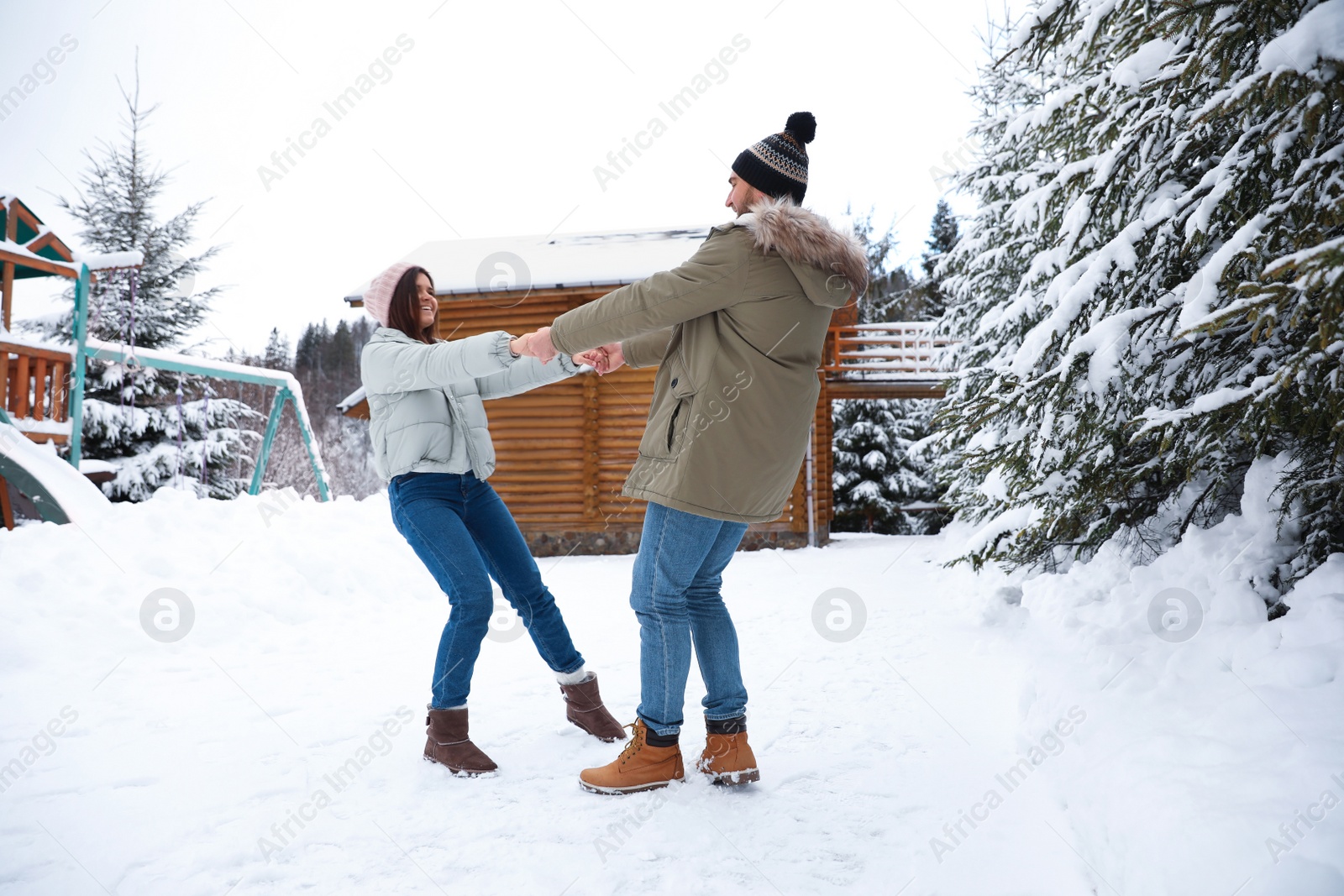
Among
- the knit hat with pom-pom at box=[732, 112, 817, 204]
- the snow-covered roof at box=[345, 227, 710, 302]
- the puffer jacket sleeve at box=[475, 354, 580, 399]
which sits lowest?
the puffer jacket sleeve at box=[475, 354, 580, 399]

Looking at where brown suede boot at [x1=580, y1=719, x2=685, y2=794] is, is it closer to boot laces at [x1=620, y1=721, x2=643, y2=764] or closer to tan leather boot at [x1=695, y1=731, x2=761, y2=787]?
boot laces at [x1=620, y1=721, x2=643, y2=764]

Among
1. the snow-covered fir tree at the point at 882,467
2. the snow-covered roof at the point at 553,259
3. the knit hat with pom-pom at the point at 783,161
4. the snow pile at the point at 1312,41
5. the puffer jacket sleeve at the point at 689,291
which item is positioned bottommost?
the snow-covered fir tree at the point at 882,467

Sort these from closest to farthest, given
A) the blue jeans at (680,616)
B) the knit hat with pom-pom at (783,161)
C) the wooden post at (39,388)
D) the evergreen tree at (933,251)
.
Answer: the blue jeans at (680,616) → the knit hat with pom-pom at (783,161) → the wooden post at (39,388) → the evergreen tree at (933,251)

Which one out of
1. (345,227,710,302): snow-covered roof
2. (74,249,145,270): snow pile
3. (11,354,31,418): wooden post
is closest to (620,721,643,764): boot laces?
(11,354,31,418): wooden post

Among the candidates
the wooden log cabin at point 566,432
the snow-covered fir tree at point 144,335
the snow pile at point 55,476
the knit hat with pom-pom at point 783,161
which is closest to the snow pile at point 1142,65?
the knit hat with pom-pom at point 783,161

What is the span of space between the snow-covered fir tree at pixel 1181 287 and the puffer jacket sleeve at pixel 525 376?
200cm

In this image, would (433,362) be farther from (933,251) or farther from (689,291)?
(933,251)

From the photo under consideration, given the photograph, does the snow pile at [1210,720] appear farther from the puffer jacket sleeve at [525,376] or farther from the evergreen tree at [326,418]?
the evergreen tree at [326,418]

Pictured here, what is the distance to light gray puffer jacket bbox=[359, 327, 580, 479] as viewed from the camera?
260 centimetres

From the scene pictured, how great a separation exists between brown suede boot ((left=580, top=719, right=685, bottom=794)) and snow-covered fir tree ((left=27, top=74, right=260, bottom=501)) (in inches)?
544

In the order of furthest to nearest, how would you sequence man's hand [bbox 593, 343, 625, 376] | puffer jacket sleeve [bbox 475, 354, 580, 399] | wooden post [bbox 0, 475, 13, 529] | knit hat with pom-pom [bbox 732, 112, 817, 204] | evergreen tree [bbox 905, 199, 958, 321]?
evergreen tree [bbox 905, 199, 958, 321], wooden post [bbox 0, 475, 13, 529], man's hand [bbox 593, 343, 625, 376], puffer jacket sleeve [bbox 475, 354, 580, 399], knit hat with pom-pom [bbox 732, 112, 817, 204]

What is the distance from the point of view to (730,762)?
2410 millimetres

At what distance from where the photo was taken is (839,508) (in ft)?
67.7

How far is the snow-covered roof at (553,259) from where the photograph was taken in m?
11.6
